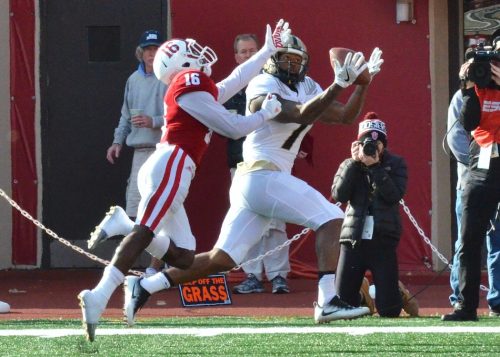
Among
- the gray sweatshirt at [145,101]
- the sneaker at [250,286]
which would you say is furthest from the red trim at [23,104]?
the sneaker at [250,286]

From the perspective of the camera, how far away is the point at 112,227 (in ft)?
30.3

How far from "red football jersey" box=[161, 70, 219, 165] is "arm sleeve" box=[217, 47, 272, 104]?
53 centimetres

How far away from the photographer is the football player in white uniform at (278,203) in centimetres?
918

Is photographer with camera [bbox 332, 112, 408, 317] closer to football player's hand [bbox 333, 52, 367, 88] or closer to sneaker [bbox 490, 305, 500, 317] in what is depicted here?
sneaker [bbox 490, 305, 500, 317]

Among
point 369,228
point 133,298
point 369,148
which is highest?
point 369,148

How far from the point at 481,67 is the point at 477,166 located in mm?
643

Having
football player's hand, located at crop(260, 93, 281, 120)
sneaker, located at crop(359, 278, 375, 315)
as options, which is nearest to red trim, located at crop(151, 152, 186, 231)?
football player's hand, located at crop(260, 93, 281, 120)

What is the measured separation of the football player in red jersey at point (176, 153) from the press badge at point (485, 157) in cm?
133

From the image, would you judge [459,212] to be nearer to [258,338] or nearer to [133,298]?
[258,338]

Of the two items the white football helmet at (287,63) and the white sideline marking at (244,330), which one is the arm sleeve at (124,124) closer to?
the white football helmet at (287,63)

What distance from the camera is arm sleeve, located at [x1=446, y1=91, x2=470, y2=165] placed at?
10117 millimetres

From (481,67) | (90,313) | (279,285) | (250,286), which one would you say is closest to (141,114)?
(250,286)

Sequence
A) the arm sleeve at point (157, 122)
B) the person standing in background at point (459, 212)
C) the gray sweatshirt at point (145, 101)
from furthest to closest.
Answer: the gray sweatshirt at point (145, 101), the arm sleeve at point (157, 122), the person standing in background at point (459, 212)

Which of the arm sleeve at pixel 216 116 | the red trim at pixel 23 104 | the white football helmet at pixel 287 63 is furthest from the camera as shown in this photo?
the red trim at pixel 23 104
